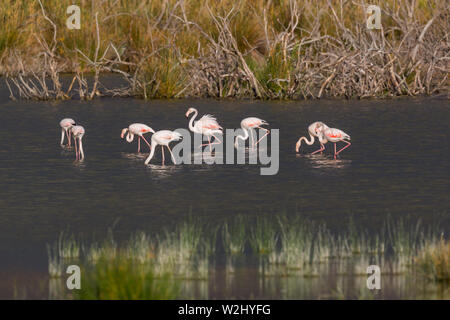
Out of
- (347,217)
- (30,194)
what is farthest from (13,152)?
(347,217)

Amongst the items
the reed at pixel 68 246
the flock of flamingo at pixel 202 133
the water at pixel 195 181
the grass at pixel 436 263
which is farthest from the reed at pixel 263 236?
the flock of flamingo at pixel 202 133

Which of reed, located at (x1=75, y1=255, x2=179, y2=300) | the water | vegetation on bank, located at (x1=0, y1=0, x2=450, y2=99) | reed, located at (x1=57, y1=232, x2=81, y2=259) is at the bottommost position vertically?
reed, located at (x1=75, y1=255, x2=179, y2=300)

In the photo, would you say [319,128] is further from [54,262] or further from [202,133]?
[54,262]

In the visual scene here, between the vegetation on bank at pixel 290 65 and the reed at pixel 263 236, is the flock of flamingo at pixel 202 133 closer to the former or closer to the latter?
the reed at pixel 263 236

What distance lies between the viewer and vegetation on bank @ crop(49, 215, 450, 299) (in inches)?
252

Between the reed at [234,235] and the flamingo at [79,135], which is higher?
the flamingo at [79,135]

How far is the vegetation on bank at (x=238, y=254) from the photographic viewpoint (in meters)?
6.41

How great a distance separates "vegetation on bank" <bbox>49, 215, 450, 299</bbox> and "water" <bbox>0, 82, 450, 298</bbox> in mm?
278

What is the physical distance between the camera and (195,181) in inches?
452

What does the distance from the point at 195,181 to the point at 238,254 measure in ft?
12.1

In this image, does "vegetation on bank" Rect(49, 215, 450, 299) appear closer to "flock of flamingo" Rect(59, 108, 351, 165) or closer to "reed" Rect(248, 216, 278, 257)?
"reed" Rect(248, 216, 278, 257)

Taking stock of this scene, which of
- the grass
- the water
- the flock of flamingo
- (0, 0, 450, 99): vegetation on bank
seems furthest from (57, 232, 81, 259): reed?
(0, 0, 450, 99): vegetation on bank

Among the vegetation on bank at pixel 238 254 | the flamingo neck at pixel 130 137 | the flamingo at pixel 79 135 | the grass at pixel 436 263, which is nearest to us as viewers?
the vegetation on bank at pixel 238 254

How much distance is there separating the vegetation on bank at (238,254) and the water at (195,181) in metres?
0.28
